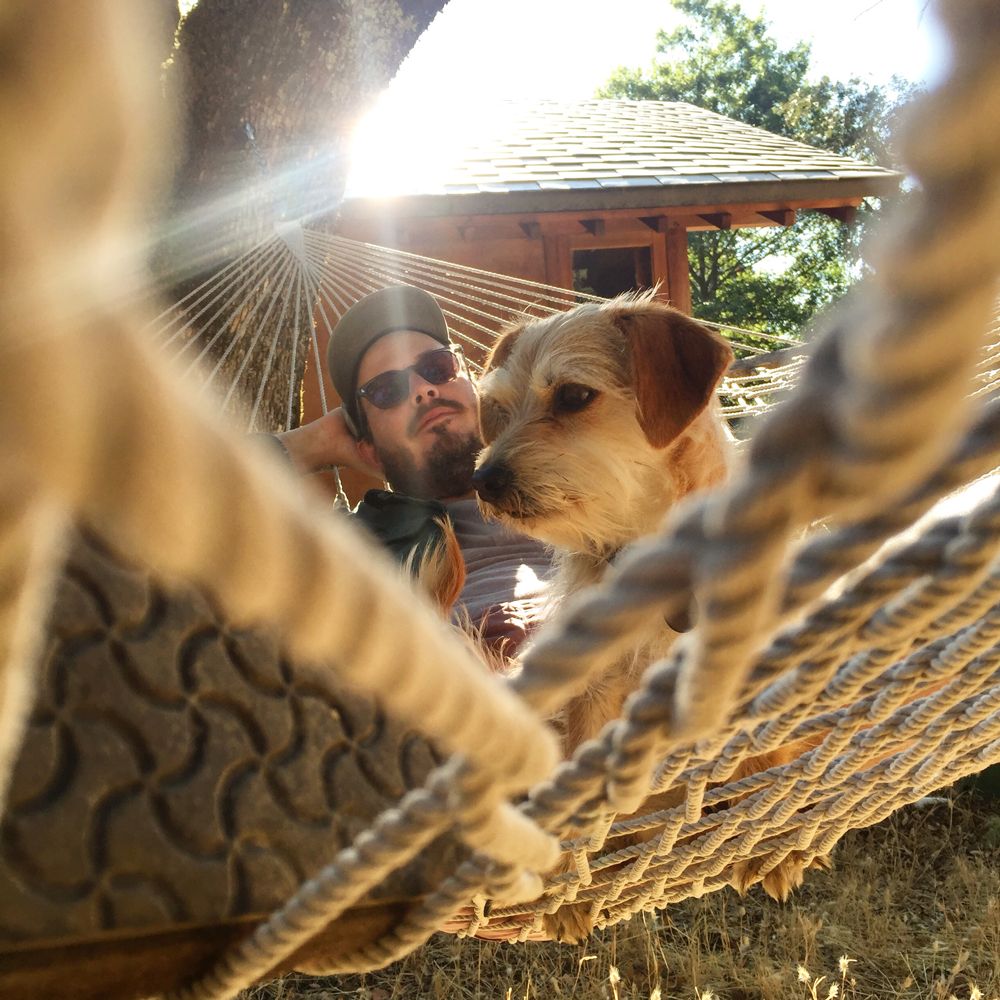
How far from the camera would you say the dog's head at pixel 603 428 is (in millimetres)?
2016

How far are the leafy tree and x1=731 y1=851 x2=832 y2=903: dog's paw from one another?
848 cm

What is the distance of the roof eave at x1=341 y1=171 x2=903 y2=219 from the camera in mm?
5062

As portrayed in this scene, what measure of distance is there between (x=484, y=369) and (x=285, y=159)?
1.70 meters

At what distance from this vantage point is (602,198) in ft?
17.2

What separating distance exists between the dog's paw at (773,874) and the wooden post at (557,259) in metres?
4.84

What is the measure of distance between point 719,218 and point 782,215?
481 mm

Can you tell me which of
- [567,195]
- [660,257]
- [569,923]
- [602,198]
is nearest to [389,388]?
[569,923]

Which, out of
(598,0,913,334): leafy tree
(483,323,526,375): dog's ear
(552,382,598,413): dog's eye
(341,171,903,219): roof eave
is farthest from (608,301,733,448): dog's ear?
(598,0,913,334): leafy tree

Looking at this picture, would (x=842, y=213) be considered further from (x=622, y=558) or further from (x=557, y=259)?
(x=622, y=558)

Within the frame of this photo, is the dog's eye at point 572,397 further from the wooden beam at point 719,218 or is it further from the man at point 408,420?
the wooden beam at point 719,218

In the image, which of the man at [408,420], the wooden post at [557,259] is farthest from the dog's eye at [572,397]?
the wooden post at [557,259]

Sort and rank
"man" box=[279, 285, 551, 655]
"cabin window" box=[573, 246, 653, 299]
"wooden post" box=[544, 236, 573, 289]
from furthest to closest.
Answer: "cabin window" box=[573, 246, 653, 299] < "wooden post" box=[544, 236, 573, 289] < "man" box=[279, 285, 551, 655]

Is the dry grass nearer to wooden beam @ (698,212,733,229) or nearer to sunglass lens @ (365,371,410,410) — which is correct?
sunglass lens @ (365,371,410,410)

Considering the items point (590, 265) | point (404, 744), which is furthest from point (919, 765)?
point (590, 265)
